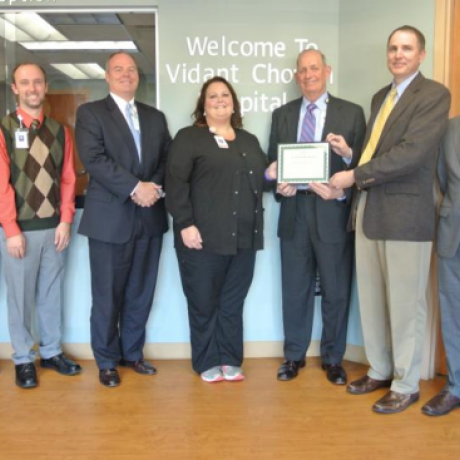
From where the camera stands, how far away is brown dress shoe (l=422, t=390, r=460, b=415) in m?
2.73

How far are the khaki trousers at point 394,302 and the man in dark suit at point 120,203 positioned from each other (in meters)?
1.19

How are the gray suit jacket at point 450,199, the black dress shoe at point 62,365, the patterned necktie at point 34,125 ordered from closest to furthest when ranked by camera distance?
1. the gray suit jacket at point 450,199
2. the patterned necktie at point 34,125
3. the black dress shoe at point 62,365

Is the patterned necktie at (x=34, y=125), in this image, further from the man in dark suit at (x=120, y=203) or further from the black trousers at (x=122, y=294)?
the black trousers at (x=122, y=294)

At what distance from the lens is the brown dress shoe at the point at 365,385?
2.98 m

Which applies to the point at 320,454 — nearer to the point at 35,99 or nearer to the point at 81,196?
the point at 81,196

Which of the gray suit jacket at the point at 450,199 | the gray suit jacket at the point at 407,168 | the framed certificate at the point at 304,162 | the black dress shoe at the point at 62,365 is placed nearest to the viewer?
the gray suit jacket at the point at 407,168

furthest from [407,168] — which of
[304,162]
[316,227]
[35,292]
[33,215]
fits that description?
[35,292]

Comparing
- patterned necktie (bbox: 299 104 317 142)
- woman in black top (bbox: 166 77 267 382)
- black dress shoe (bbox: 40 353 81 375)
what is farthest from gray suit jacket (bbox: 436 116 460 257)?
black dress shoe (bbox: 40 353 81 375)

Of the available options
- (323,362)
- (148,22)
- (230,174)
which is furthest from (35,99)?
(323,362)

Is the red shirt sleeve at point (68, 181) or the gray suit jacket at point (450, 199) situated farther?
the red shirt sleeve at point (68, 181)

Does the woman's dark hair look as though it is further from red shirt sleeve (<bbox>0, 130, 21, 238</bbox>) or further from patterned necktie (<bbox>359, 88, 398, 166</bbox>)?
red shirt sleeve (<bbox>0, 130, 21, 238</bbox>)

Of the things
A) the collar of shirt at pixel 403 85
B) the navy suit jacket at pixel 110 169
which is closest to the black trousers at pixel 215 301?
the navy suit jacket at pixel 110 169

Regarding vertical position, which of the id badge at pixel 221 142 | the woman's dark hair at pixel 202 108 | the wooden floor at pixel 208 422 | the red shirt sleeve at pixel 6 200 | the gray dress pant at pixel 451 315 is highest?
the woman's dark hair at pixel 202 108

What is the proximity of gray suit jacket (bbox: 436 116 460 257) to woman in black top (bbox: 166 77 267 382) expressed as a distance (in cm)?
97
